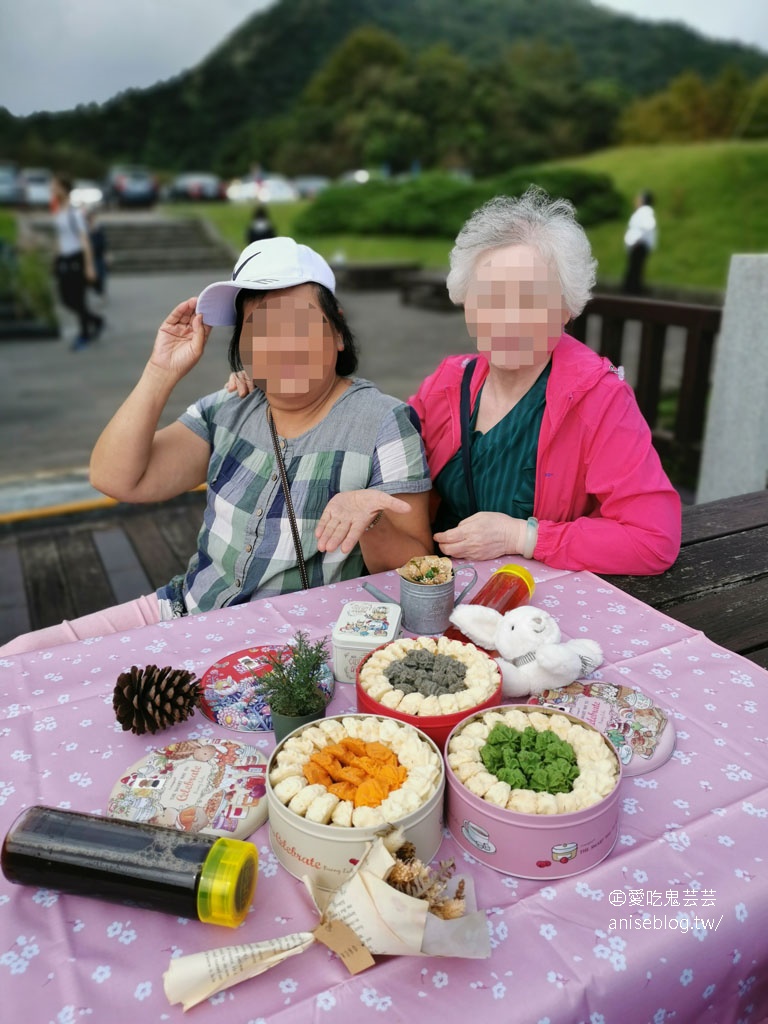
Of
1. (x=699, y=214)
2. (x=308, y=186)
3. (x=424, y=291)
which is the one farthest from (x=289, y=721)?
(x=308, y=186)

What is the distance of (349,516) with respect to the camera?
5.55 feet

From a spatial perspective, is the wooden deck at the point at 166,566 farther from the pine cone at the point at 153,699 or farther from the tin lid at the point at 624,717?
the pine cone at the point at 153,699

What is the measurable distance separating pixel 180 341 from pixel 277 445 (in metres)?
0.38

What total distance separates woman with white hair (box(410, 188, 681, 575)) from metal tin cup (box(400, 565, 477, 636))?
392 millimetres

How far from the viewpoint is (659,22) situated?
57312 millimetres

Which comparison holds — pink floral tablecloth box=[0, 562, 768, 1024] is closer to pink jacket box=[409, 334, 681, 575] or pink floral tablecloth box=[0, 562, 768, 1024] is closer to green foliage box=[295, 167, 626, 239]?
pink jacket box=[409, 334, 681, 575]

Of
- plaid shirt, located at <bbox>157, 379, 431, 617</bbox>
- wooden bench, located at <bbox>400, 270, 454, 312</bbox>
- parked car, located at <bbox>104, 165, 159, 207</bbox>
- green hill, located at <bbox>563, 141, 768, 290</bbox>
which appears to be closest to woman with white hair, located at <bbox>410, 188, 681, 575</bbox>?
plaid shirt, located at <bbox>157, 379, 431, 617</bbox>

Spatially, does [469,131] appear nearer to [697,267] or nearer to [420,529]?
[697,267]

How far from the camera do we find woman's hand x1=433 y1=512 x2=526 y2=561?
1.97 metres

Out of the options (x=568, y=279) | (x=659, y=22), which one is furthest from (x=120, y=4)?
(x=659, y=22)

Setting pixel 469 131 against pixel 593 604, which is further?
pixel 469 131

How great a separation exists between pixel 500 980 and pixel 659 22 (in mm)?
71174

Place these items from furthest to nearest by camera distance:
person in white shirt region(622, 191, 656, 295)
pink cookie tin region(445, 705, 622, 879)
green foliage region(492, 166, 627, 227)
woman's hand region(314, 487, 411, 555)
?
green foliage region(492, 166, 627, 227) < person in white shirt region(622, 191, 656, 295) < woman's hand region(314, 487, 411, 555) < pink cookie tin region(445, 705, 622, 879)

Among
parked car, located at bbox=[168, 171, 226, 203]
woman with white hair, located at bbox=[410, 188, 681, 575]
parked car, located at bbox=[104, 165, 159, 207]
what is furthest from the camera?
parked car, located at bbox=[168, 171, 226, 203]
